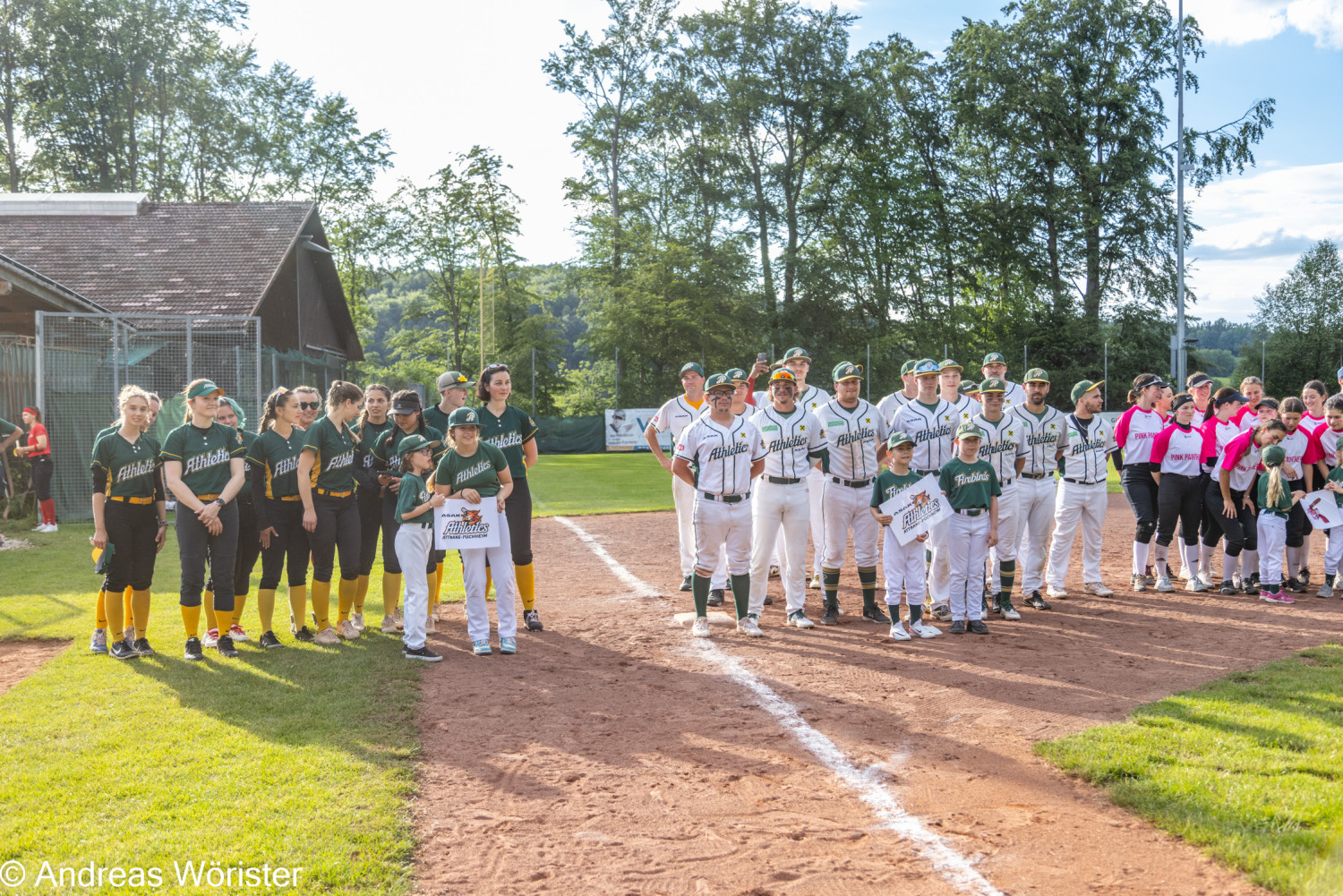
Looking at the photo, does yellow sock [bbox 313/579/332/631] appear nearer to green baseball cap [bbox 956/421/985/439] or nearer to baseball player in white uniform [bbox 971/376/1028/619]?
green baseball cap [bbox 956/421/985/439]

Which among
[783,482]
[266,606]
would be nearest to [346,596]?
[266,606]

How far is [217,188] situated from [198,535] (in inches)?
1619

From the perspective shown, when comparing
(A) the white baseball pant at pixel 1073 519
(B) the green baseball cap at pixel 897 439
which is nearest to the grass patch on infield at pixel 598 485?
(A) the white baseball pant at pixel 1073 519

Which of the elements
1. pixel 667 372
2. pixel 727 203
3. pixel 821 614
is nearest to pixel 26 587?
pixel 821 614

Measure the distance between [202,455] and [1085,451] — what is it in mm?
7531

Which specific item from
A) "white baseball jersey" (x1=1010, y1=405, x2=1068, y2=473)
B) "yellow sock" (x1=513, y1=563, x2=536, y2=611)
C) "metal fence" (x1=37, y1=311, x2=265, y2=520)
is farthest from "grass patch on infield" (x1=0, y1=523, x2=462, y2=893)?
"metal fence" (x1=37, y1=311, x2=265, y2=520)

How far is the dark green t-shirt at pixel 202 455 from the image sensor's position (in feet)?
21.7

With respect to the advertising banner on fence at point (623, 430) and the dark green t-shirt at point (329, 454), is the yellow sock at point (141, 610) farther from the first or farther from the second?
the advertising banner on fence at point (623, 430)

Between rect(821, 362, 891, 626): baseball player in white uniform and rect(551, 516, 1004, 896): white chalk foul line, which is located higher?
rect(821, 362, 891, 626): baseball player in white uniform

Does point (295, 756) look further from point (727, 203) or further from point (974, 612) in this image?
point (727, 203)

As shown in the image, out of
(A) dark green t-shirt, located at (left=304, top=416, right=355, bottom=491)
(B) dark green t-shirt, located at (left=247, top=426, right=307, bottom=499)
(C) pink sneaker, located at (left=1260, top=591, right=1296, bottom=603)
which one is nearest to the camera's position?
(A) dark green t-shirt, located at (left=304, top=416, right=355, bottom=491)

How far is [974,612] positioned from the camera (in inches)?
297

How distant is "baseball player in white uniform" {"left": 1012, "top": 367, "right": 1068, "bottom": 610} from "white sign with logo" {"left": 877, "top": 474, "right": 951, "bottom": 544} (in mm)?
1519

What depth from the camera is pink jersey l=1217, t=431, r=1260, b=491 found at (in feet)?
29.6
